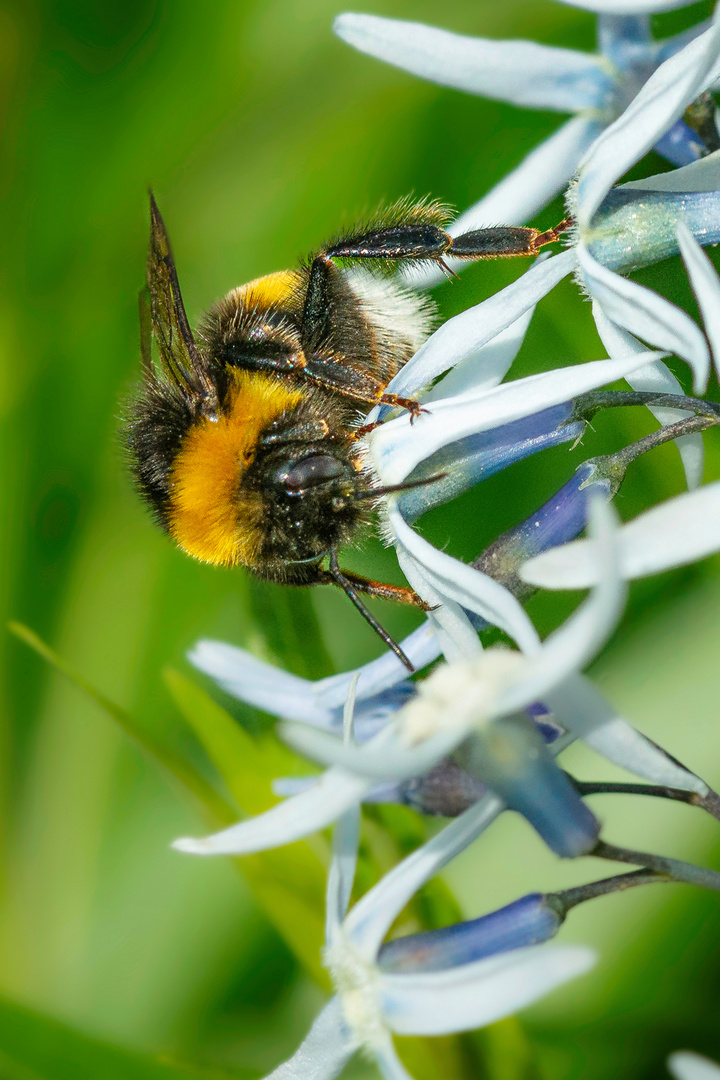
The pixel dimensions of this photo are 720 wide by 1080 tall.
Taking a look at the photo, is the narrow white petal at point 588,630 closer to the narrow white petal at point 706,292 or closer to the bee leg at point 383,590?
the narrow white petal at point 706,292

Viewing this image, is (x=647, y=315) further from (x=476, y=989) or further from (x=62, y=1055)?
(x=62, y=1055)

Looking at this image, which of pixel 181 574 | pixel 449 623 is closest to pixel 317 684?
pixel 449 623

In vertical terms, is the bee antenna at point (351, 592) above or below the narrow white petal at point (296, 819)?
above

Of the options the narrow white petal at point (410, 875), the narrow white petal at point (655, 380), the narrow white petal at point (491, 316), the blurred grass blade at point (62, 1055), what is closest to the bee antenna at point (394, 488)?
the narrow white petal at point (491, 316)

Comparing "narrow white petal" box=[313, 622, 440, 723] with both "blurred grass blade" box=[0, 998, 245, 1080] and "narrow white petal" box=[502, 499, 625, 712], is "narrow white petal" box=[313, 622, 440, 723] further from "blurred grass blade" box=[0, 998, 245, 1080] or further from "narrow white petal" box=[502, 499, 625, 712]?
"blurred grass blade" box=[0, 998, 245, 1080]

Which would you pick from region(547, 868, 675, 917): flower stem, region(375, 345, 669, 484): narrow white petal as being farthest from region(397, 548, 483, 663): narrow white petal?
region(547, 868, 675, 917): flower stem

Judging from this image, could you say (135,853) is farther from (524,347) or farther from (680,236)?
(680,236)
